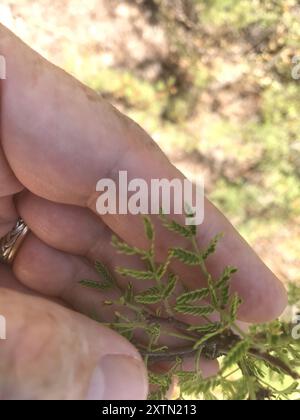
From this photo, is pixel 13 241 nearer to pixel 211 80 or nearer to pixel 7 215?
pixel 7 215

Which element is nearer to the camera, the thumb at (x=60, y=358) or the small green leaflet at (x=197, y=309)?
the thumb at (x=60, y=358)

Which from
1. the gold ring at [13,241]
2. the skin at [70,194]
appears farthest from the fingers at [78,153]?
the gold ring at [13,241]

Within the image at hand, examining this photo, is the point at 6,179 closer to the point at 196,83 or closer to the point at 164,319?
the point at 164,319

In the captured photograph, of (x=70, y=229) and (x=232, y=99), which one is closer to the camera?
(x=70, y=229)

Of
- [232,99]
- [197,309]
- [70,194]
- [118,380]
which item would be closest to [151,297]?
Answer: [197,309]

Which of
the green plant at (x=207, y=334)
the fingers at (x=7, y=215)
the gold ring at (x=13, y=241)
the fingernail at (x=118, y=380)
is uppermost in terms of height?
the fingers at (x=7, y=215)

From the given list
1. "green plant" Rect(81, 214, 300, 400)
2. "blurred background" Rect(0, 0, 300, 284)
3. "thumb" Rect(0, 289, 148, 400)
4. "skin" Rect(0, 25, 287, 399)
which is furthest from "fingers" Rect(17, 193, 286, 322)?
"blurred background" Rect(0, 0, 300, 284)

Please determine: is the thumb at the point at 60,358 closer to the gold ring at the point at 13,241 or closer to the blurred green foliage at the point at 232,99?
the gold ring at the point at 13,241
